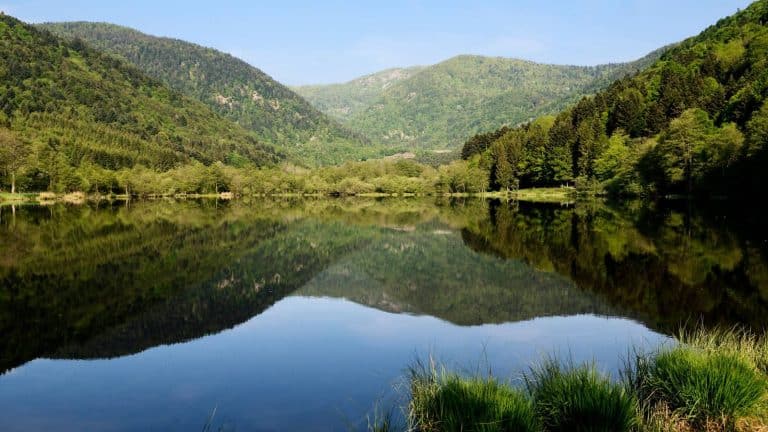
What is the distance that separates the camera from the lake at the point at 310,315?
34.4 feet

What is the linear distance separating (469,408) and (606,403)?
1.92 m

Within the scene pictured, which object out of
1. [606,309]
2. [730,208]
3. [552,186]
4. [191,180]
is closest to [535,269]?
[606,309]

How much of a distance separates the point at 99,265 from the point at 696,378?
27217 mm

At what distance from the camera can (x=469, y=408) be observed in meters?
7.62

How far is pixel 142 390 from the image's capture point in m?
11.0

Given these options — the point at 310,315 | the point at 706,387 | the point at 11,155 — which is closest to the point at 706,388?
the point at 706,387

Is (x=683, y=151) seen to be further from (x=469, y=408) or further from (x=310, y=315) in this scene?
(x=469, y=408)

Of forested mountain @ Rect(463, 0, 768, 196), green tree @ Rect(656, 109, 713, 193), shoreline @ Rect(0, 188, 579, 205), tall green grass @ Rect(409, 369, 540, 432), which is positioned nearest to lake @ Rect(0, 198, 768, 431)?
tall green grass @ Rect(409, 369, 540, 432)

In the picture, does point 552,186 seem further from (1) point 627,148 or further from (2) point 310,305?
(2) point 310,305

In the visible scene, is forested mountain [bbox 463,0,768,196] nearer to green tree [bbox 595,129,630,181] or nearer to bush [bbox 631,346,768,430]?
green tree [bbox 595,129,630,181]

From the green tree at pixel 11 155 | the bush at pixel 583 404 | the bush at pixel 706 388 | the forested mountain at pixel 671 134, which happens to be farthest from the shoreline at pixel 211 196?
the bush at pixel 583 404

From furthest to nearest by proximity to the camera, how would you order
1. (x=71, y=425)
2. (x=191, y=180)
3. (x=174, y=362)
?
(x=191, y=180)
(x=174, y=362)
(x=71, y=425)

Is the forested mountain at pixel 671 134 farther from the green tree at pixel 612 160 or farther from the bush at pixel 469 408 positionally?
the bush at pixel 469 408

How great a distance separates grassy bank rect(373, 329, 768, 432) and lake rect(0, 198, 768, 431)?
1.12m
